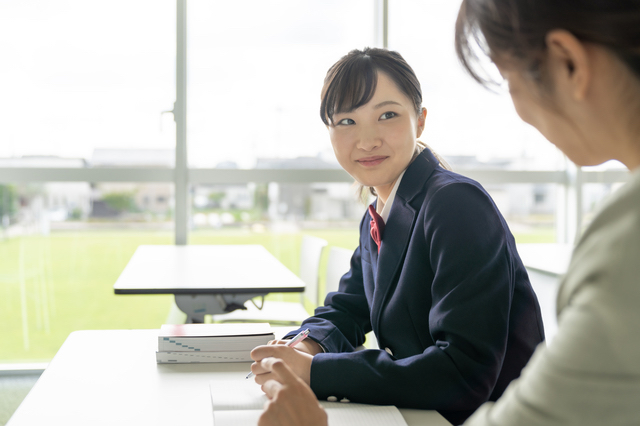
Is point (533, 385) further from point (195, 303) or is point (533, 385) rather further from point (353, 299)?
point (195, 303)

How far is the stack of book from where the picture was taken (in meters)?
1.04

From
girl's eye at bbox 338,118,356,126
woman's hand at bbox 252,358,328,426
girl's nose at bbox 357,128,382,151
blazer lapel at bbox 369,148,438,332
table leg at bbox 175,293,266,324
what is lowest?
table leg at bbox 175,293,266,324

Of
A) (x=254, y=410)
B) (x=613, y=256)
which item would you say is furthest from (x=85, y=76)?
(x=613, y=256)

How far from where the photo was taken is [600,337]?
0.36 meters

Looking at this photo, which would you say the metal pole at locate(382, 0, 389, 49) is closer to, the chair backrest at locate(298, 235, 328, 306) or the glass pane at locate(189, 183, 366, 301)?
the glass pane at locate(189, 183, 366, 301)

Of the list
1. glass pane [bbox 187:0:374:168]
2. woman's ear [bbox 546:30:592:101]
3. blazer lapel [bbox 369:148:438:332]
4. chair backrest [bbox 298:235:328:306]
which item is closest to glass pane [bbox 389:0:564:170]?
glass pane [bbox 187:0:374:168]

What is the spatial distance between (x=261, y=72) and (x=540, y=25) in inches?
123

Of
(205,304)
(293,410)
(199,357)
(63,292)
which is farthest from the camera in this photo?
(63,292)

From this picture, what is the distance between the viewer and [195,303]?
221 centimetres

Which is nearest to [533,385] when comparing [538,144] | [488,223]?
[488,223]

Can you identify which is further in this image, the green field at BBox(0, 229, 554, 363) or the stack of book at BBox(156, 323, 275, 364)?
the green field at BBox(0, 229, 554, 363)

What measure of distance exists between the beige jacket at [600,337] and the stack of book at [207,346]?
0.74 m

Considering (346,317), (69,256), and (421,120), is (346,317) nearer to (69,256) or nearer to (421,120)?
(421,120)

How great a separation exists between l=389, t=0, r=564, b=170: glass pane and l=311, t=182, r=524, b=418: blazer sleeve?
271cm
